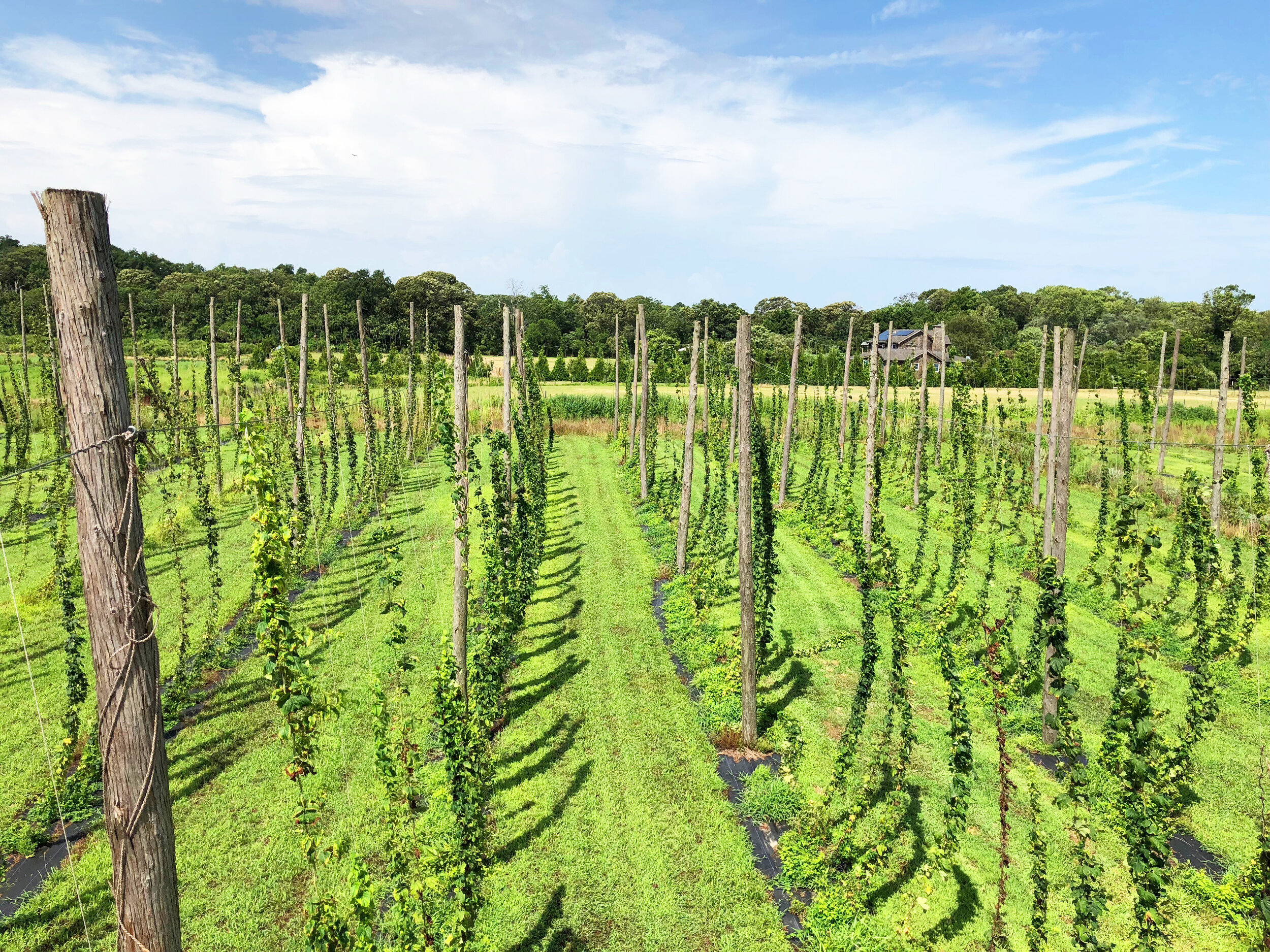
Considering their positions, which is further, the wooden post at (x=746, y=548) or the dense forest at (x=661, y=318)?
the dense forest at (x=661, y=318)

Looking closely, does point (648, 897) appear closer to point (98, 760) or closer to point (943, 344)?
point (98, 760)

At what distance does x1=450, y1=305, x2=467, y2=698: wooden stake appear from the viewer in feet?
27.0

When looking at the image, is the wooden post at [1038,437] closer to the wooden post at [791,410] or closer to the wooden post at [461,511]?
the wooden post at [791,410]

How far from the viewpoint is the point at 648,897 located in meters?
6.16

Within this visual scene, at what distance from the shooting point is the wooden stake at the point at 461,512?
8.22 meters

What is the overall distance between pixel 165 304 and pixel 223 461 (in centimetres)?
2382

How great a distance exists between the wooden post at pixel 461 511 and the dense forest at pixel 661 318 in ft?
62.7

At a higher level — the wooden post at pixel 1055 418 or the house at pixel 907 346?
the house at pixel 907 346

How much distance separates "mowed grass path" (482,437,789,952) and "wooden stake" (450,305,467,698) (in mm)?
1314

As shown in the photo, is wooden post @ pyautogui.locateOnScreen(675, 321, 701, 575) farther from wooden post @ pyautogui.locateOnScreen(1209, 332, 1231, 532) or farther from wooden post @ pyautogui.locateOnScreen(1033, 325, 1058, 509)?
wooden post @ pyautogui.locateOnScreen(1209, 332, 1231, 532)

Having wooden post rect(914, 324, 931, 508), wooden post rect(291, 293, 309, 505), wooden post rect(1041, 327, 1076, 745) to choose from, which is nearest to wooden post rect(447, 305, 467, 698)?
wooden post rect(1041, 327, 1076, 745)

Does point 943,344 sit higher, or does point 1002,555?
point 943,344

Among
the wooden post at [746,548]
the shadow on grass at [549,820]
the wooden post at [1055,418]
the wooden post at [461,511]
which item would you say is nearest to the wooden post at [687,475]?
the wooden post at [746,548]

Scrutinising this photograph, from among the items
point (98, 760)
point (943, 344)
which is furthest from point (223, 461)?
point (943, 344)
